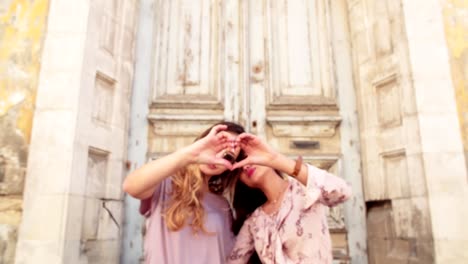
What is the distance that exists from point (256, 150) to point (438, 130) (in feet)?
4.38

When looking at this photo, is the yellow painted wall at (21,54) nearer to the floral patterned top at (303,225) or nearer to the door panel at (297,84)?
the door panel at (297,84)

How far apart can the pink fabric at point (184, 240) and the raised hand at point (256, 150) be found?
37 cm

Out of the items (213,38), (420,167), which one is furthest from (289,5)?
(420,167)

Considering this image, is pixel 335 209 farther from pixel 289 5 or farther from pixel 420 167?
pixel 289 5

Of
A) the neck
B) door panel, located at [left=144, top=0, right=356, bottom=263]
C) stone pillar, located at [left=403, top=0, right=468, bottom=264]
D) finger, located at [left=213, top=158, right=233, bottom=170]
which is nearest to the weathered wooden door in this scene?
door panel, located at [left=144, top=0, right=356, bottom=263]

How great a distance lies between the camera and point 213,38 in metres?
2.90

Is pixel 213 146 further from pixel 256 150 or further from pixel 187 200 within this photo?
pixel 187 200

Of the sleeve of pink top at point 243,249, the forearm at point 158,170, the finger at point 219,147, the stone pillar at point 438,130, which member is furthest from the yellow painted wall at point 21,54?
the stone pillar at point 438,130

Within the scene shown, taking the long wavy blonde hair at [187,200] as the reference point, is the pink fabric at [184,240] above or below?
below

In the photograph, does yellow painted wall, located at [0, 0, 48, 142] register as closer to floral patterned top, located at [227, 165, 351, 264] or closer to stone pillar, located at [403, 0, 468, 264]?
floral patterned top, located at [227, 165, 351, 264]

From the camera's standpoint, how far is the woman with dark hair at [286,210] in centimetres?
148

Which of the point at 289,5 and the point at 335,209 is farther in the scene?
the point at 289,5

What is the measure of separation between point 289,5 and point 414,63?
119 centimetres

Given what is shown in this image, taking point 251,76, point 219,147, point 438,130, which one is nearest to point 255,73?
point 251,76
